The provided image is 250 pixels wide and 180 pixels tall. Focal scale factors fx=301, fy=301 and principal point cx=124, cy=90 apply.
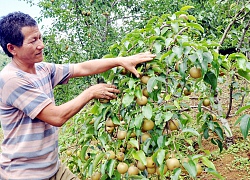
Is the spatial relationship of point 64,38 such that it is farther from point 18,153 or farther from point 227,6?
point 18,153

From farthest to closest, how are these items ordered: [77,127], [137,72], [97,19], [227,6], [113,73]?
[97,19] → [227,6] → [77,127] → [113,73] → [137,72]

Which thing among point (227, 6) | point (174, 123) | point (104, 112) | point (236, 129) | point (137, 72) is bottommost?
point (236, 129)

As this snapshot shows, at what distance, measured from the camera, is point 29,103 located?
1.64 meters

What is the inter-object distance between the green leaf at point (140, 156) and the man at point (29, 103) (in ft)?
1.11

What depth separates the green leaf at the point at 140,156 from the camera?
1423 millimetres

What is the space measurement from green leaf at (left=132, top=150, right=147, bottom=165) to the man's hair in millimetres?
917

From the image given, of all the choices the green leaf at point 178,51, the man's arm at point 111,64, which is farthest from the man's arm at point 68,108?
the green leaf at point 178,51

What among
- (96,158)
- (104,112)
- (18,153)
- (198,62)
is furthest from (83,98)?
(198,62)

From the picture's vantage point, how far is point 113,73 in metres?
1.76

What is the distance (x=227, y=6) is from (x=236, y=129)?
5.19ft

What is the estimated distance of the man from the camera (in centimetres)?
165

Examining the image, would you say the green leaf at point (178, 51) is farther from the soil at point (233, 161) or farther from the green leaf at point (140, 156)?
the soil at point (233, 161)

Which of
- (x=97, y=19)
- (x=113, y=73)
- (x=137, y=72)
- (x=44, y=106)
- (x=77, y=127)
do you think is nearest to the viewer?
(x=137, y=72)

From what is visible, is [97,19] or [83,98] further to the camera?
[97,19]
